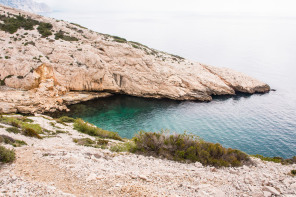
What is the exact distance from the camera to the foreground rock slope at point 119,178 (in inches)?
275

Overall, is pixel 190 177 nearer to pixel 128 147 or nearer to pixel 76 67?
pixel 128 147

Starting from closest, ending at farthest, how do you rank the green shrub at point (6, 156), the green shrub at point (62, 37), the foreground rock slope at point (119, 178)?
1. the foreground rock slope at point (119, 178)
2. the green shrub at point (6, 156)
3. the green shrub at point (62, 37)

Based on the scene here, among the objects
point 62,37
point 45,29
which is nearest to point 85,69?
point 62,37

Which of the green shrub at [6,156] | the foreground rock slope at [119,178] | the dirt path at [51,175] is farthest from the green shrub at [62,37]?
the dirt path at [51,175]

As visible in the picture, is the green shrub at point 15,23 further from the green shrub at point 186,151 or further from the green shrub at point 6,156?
the green shrub at point 186,151

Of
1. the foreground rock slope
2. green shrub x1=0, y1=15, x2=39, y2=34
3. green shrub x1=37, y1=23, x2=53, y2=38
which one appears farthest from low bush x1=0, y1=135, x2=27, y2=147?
green shrub x1=0, y1=15, x2=39, y2=34

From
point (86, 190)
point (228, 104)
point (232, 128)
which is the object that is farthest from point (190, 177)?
point (228, 104)

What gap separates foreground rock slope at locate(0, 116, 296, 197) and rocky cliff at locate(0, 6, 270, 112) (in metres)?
28.7

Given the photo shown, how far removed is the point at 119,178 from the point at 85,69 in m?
36.7

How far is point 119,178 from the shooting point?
8.13m

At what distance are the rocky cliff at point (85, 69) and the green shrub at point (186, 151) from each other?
28275 mm

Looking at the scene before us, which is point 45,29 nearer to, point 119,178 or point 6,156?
point 6,156

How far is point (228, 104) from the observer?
4453cm

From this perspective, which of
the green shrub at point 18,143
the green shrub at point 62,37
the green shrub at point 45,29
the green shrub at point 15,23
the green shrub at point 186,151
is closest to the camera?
the green shrub at point 18,143
